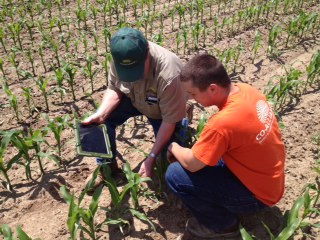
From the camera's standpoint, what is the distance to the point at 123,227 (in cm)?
282

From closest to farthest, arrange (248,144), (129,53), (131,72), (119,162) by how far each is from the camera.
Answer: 1. (248,144)
2. (129,53)
3. (131,72)
4. (119,162)

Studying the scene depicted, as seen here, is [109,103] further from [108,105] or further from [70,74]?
[70,74]

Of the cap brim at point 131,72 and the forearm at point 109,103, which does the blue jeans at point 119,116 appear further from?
the cap brim at point 131,72

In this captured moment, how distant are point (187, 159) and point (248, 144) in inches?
16.4

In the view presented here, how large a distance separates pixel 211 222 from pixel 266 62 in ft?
10.7

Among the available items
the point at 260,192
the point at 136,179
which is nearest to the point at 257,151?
the point at 260,192

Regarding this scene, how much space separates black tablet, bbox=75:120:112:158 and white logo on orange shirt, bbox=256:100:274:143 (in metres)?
1.13

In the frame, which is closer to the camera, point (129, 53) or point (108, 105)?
point (129, 53)

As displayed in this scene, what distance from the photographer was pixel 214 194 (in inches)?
98.0

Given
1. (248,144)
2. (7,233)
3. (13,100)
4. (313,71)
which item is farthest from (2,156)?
(313,71)

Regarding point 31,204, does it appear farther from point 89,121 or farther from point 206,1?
point 206,1

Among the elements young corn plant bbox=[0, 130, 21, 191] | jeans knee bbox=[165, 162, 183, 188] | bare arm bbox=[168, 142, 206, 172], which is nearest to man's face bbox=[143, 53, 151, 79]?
bare arm bbox=[168, 142, 206, 172]

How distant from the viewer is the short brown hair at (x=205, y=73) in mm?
2227

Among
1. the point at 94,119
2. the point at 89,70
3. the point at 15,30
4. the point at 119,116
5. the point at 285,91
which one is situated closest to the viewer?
the point at 94,119
